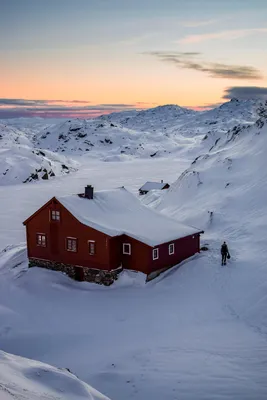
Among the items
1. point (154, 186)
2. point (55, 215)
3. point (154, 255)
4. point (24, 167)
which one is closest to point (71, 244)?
point (55, 215)

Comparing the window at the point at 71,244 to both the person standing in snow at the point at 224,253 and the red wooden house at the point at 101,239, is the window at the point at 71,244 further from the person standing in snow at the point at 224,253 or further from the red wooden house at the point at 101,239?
the person standing in snow at the point at 224,253

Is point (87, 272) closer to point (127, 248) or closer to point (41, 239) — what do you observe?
point (127, 248)

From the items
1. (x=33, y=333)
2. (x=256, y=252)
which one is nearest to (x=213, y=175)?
(x=256, y=252)

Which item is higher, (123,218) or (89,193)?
(89,193)

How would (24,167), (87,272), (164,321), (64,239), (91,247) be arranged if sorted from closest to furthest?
1. (164,321)
2. (91,247)
3. (87,272)
4. (64,239)
5. (24,167)

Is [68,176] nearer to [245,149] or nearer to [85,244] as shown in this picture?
[245,149]

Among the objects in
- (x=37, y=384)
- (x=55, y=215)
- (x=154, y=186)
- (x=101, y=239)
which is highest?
(x=55, y=215)

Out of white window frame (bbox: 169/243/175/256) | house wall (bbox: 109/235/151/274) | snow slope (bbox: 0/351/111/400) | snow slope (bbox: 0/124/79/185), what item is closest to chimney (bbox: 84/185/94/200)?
house wall (bbox: 109/235/151/274)
